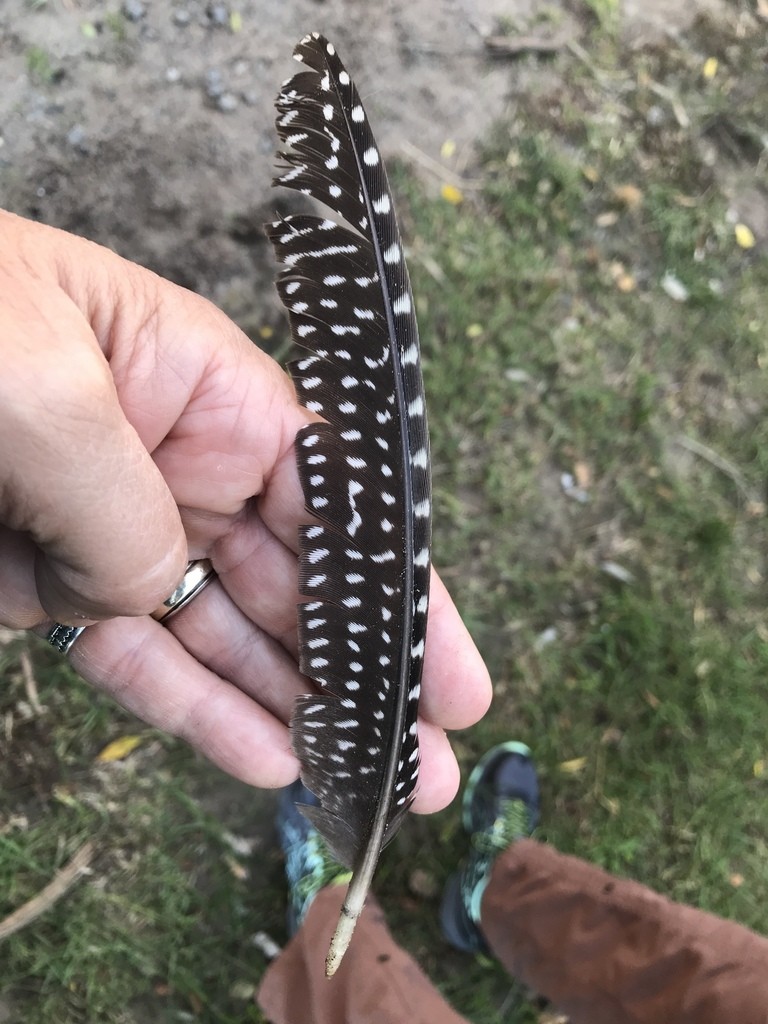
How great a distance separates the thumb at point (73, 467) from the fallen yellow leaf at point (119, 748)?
1.35 metres

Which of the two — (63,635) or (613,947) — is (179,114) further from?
(613,947)

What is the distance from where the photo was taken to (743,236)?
12.3 feet

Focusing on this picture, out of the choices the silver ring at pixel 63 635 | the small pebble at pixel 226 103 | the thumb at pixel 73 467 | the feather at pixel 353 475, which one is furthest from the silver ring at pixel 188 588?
the small pebble at pixel 226 103

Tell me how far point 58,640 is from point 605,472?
233 cm

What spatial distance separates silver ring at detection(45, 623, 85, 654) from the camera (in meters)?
2.09

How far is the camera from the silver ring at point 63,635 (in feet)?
6.86

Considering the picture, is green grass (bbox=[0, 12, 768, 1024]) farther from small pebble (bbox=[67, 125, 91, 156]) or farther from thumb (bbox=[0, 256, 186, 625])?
thumb (bbox=[0, 256, 186, 625])

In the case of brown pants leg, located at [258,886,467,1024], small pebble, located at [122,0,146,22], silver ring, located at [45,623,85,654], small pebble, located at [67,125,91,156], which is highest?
small pebble, located at [122,0,146,22]

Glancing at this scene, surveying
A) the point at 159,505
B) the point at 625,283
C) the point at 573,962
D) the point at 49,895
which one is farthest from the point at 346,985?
the point at 625,283

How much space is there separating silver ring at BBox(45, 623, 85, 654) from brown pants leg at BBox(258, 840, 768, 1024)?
129 cm

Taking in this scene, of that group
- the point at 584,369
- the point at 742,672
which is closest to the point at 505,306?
the point at 584,369

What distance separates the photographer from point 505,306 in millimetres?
3375

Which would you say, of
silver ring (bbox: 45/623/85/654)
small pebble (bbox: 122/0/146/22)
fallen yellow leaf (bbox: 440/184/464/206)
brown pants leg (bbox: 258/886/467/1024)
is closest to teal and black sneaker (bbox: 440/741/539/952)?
brown pants leg (bbox: 258/886/467/1024)

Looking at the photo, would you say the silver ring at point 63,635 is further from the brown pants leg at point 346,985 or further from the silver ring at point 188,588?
the brown pants leg at point 346,985
